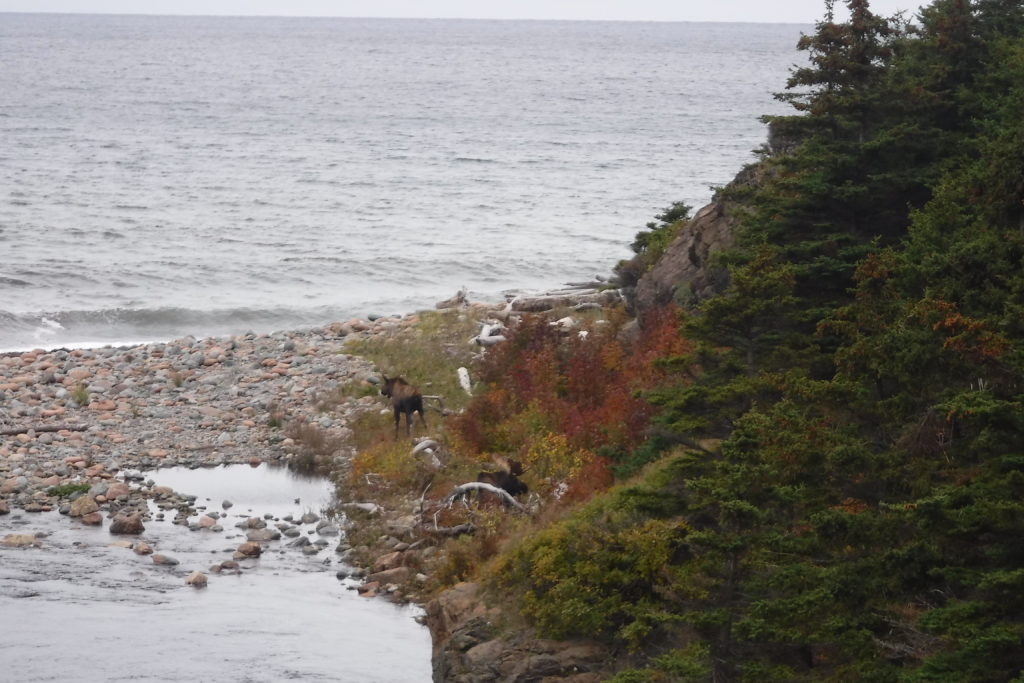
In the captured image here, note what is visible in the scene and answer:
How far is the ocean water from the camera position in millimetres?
44594

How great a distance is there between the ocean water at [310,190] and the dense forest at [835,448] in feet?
80.9

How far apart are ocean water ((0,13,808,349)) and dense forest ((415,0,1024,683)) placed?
24648mm

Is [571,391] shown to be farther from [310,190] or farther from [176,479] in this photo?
[310,190]

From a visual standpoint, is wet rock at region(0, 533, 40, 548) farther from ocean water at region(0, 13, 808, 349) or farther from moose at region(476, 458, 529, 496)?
ocean water at region(0, 13, 808, 349)

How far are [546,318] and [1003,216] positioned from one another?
14256 millimetres

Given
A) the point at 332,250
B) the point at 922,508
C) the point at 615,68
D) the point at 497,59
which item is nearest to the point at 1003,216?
the point at 922,508

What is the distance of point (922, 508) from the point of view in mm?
11164

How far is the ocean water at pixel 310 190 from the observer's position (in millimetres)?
44594

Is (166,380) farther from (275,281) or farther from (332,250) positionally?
(332,250)

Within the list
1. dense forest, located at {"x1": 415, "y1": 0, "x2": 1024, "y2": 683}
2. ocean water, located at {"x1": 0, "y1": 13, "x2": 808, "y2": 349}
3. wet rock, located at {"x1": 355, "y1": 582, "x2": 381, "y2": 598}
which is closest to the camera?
dense forest, located at {"x1": 415, "y1": 0, "x2": 1024, "y2": 683}

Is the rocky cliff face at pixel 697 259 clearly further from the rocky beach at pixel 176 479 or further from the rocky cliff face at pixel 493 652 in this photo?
the rocky cliff face at pixel 493 652

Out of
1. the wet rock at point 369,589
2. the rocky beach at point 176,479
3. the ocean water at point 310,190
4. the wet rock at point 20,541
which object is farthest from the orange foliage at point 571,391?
the ocean water at point 310,190

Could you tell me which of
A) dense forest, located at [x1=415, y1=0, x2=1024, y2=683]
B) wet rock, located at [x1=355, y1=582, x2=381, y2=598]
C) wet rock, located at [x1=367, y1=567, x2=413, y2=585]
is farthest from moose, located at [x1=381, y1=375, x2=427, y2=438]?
wet rock, located at [x1=355, y1=582, x2=381, y2=598]

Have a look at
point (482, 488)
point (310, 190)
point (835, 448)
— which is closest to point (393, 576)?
point (482, 488)
